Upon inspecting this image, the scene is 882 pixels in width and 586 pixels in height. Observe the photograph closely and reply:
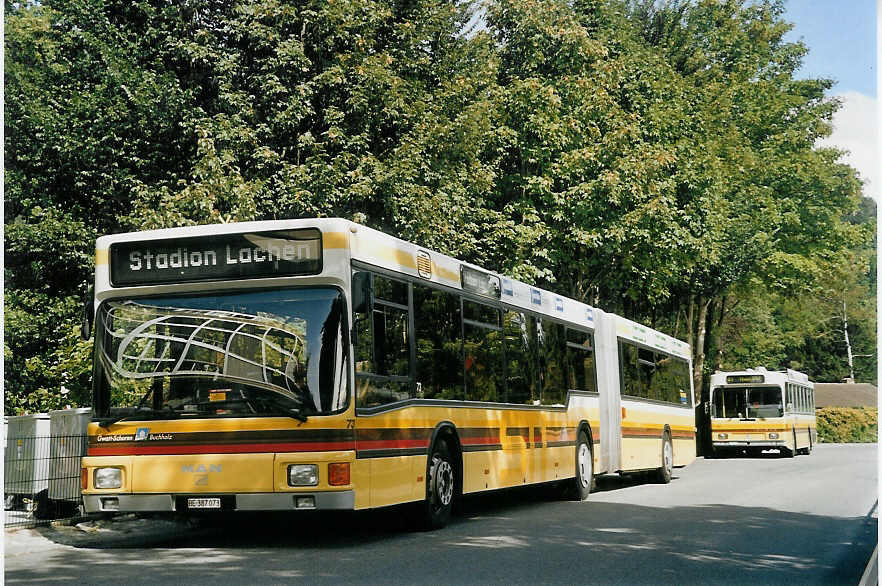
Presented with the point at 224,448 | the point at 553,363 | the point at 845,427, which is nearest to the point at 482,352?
the point at 553,363

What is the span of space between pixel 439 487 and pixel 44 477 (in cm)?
503

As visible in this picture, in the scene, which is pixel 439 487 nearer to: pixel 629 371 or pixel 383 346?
pixel 383 346

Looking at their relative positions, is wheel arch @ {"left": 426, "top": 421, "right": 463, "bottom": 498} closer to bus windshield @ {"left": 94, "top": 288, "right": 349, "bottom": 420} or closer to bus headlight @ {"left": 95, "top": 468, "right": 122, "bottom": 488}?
bus windshield @ {"left": 94, "top": 288, "right": 349, "bottom": 420}

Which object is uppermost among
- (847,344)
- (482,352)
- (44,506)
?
(847,344)

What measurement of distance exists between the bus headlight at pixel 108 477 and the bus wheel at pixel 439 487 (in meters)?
3.23

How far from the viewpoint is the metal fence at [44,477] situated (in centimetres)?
1355

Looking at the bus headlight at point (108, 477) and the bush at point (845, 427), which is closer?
the bus headlight at point (108, 477)

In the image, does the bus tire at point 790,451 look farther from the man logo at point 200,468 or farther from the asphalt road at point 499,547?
the man logo at point 200,468

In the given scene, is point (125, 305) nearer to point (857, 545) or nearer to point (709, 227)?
point (857, 545)

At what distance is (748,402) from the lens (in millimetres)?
36875

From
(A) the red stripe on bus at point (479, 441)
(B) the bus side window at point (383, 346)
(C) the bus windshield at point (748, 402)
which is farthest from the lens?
(C) the bus windshield at point (748, 402)

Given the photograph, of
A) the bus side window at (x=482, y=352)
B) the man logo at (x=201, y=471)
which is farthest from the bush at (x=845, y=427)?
the man logo at (x=201, y=471)

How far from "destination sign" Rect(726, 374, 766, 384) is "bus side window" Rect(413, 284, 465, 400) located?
83.2 feet

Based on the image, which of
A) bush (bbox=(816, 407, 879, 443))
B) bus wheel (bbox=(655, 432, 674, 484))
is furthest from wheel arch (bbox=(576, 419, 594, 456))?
bush (bbox=(816, 407, 879, 443))
